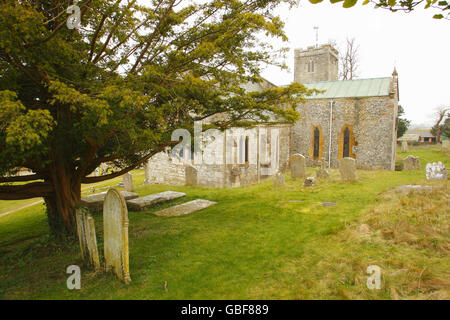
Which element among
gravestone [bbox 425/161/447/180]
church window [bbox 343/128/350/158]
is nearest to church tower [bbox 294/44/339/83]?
church window [bbox 343/128/350/158]

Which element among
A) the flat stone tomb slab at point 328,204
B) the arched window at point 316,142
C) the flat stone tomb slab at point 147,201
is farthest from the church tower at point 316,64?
the flat stone tomb slab at point 147,201

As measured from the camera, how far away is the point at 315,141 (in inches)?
839

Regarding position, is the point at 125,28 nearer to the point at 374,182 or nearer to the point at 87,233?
the point at 87,233

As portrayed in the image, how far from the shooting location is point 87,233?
490 cm

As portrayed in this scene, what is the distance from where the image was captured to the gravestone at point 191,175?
46.9 ft

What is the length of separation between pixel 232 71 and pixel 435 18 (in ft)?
14.8

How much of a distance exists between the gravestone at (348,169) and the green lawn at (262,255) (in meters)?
3.89

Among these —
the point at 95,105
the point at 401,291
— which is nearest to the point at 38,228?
the point at 95,105

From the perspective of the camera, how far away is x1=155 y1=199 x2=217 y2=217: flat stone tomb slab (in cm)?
858

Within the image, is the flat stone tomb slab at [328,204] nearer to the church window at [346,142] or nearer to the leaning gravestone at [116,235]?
the leaning gravestone at [116,235]

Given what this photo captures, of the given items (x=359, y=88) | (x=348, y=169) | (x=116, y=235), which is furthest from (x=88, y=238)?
(x=359, y=88)

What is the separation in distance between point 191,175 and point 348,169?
7.41m

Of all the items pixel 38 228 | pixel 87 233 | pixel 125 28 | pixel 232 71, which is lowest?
pixel 38 228
